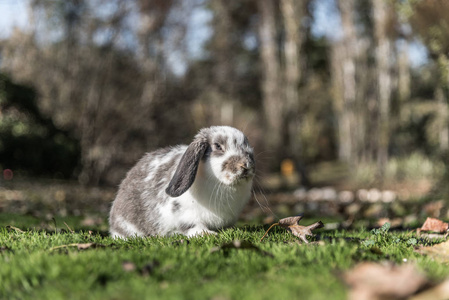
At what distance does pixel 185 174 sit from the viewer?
4422 millimetres

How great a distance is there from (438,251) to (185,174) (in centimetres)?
229

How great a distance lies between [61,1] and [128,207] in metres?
15.6

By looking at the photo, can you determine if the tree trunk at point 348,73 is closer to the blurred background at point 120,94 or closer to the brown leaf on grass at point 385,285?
the blurred background at point 120,94

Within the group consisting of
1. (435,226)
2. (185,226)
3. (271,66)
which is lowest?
(435,226)

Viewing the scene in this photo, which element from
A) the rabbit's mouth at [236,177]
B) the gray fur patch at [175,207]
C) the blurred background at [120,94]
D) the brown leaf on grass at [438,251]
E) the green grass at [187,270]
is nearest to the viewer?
the green grass at [187,270]

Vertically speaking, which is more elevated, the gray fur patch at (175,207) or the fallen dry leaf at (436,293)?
the fallen dry leaf at (436,293)

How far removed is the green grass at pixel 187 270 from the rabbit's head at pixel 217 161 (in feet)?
2.36

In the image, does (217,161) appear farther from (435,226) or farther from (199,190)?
(435,226)

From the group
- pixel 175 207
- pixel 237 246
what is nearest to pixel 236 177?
pixel 175 207

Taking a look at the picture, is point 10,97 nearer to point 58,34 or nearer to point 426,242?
point 58,34

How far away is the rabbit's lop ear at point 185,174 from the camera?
4.39m

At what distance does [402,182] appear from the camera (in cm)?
1891

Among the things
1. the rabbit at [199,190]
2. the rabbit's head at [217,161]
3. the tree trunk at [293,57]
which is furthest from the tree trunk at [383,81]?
the rabbit at [199,190]

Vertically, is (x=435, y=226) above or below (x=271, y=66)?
below
